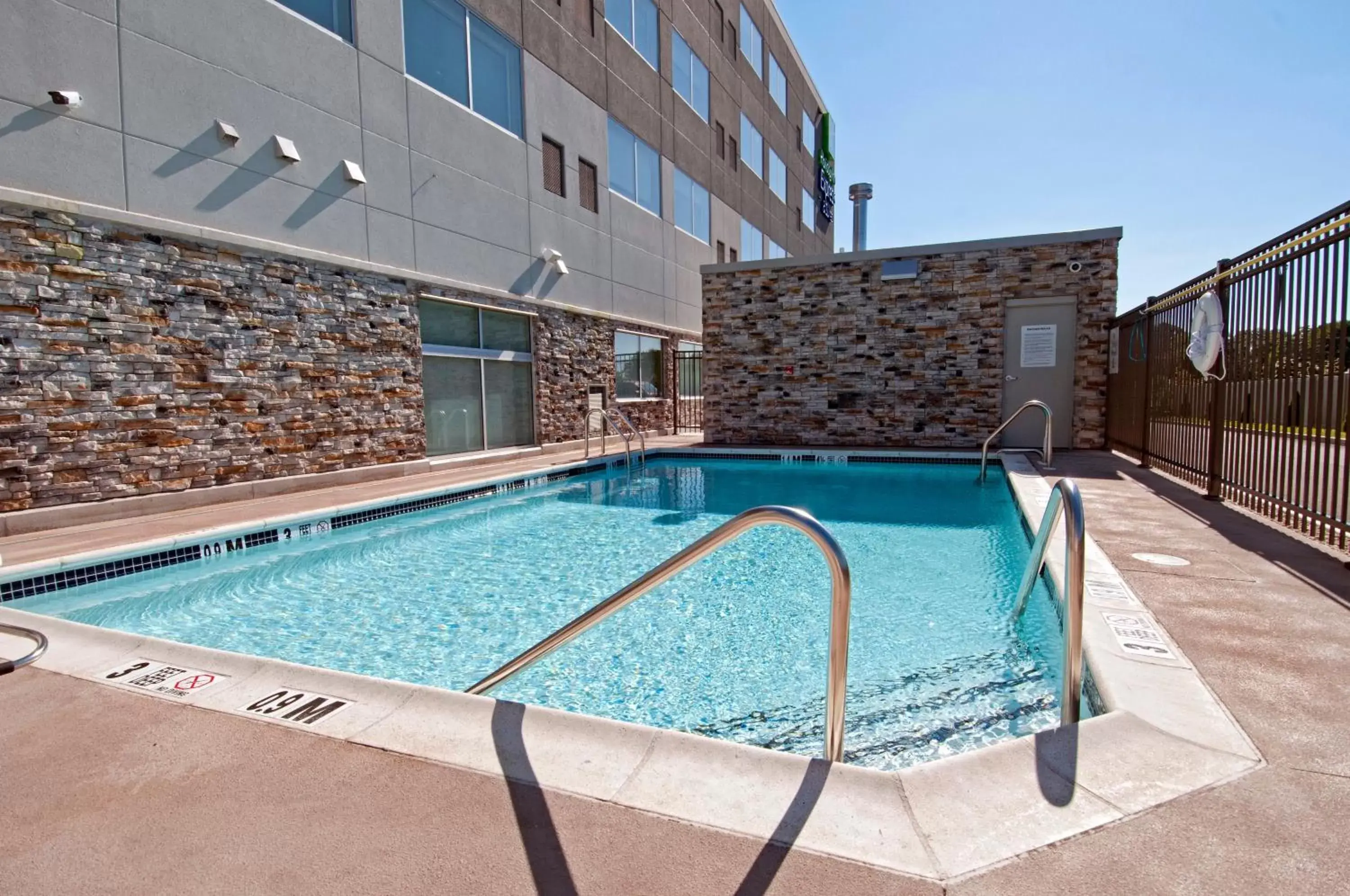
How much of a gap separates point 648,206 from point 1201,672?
45.0ft

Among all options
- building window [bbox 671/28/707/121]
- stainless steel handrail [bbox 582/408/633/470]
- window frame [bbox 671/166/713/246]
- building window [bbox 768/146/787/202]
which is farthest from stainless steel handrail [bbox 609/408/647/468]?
building window [bbox 768/146/787/202]

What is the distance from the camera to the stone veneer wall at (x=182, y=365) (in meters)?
5.14

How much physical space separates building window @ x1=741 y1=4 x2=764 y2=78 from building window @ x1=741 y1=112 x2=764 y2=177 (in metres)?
1.86

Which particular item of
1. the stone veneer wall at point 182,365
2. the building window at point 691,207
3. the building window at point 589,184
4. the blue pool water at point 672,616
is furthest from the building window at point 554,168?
the blue pool water at point 672,616

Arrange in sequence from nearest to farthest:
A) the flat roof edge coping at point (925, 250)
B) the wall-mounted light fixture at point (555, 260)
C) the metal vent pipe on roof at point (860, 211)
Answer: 1. the flat roof edge coping at point (925, 250)
2. the wall-mounted light fixture at point (555, 260)
3. the metal vent pipe on roof at point (860, 211)

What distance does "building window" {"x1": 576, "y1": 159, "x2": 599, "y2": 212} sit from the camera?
12.0m

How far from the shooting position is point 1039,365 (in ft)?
33.3

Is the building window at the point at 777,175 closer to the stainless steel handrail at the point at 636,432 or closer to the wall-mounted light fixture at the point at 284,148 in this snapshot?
the stainless steel handrail at the point at 636,432

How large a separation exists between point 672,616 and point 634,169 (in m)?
11.9

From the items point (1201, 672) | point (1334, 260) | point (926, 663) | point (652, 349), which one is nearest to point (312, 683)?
point (926, 663)

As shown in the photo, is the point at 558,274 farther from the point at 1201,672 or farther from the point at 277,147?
the point at 1201,672

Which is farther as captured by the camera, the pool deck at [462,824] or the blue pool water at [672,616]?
the blue pool water at [672,616]

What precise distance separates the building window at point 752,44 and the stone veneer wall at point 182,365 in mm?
15963

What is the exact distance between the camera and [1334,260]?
148 inches
